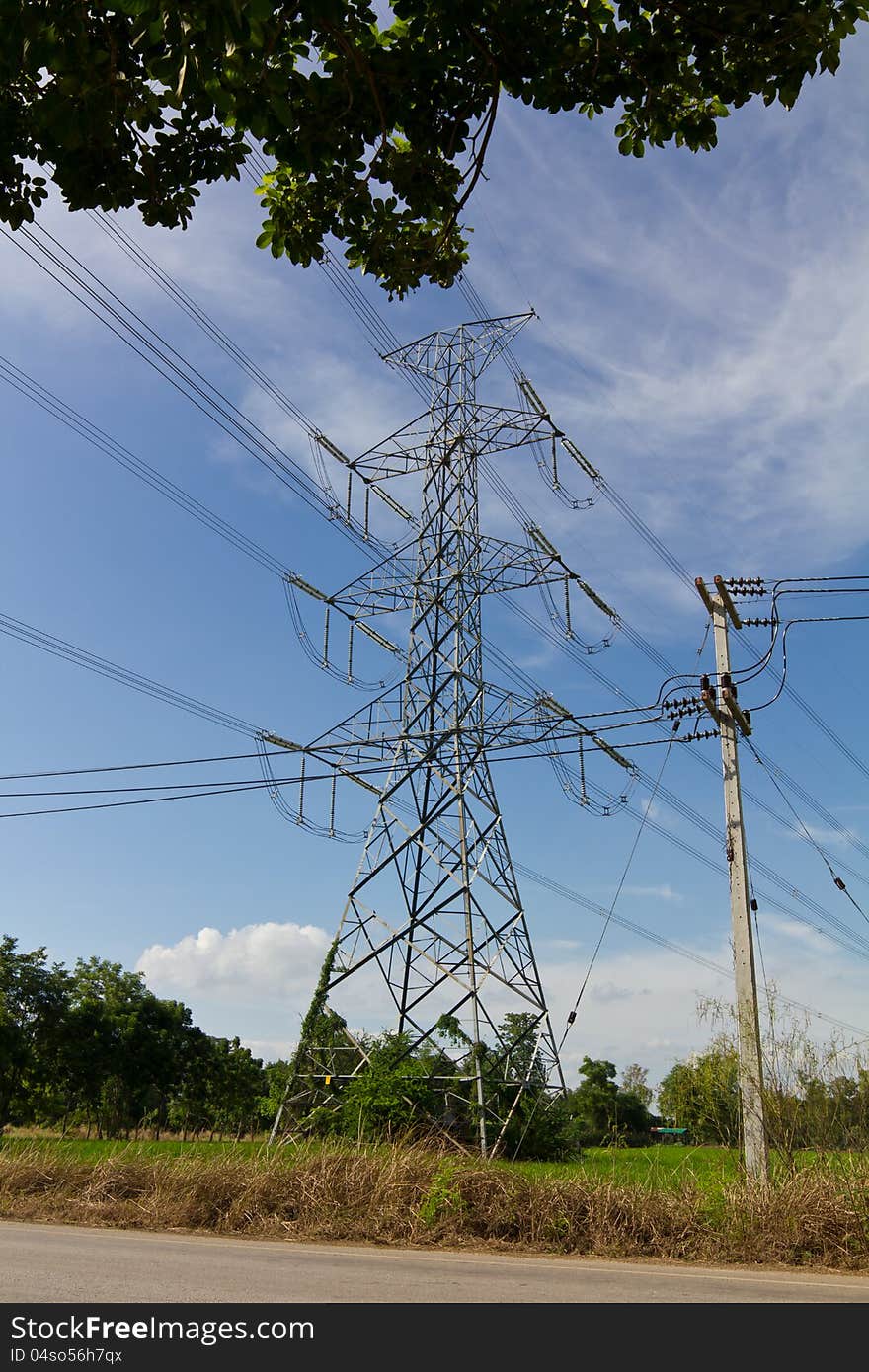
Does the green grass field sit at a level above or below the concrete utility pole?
below

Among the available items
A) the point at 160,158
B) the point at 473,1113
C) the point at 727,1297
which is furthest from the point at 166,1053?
the point at 160,158

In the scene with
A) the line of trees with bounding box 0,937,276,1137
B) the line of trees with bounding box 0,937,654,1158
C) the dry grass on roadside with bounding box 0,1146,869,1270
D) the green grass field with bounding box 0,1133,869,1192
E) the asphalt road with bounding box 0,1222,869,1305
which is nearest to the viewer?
the asphalt road with bounding box 0,1222,869,1305

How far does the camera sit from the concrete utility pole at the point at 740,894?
10.8 metres

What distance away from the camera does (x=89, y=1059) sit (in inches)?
1766

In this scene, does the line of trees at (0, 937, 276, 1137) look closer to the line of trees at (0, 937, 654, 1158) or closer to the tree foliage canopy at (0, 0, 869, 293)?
the line of trees at (0, 937, 654, 1158)

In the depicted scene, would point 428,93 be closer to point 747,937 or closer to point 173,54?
point 173,54

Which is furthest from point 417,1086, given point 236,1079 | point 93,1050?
point 236,1079

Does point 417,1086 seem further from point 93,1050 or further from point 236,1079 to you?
point 236,1079

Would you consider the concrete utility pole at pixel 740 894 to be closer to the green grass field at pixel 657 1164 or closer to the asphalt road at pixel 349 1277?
the green grass field at pixel 657 1164

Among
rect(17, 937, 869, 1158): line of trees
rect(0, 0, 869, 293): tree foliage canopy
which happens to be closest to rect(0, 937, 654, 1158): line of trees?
rect(17, 937, 869, 1158): line of trees

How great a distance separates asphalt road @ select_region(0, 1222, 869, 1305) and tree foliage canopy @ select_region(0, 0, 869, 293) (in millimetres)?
7295

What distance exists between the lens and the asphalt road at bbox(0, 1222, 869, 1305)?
725cm

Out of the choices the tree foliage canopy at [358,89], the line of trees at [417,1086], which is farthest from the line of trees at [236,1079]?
the tree foliage canopy at [358,89]
